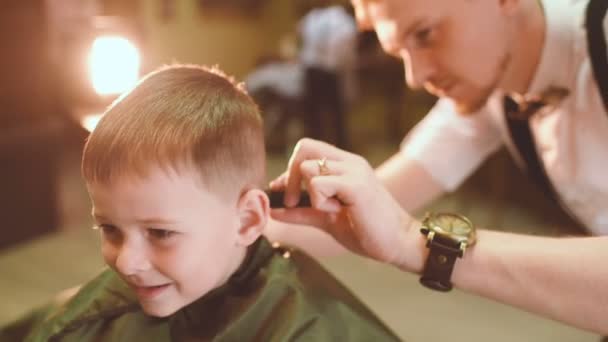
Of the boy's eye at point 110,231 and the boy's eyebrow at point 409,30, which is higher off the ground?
the boy's eyebrow at point 409,30

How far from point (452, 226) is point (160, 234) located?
434 millimetres

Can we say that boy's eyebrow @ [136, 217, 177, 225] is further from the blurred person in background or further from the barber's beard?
the blurred person in background

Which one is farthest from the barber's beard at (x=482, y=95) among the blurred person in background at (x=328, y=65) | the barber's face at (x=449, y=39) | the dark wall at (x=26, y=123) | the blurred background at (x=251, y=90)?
the blurred person in background at (x=328, y=65)

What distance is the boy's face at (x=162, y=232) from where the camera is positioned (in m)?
0.79

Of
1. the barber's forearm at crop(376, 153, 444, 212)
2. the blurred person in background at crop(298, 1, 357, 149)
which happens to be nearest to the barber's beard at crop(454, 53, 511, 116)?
the barber's forearm at crop(376, 153, 444, 212)

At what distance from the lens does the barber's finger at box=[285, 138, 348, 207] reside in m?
0.91

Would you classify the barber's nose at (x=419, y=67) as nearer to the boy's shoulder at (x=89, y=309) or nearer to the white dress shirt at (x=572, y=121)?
the white dress shirt at (x=572, y=121)

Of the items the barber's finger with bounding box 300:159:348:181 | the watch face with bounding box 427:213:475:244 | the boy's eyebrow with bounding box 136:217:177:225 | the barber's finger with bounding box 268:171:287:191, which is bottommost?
the watch face with bounding box 427:213:475:244

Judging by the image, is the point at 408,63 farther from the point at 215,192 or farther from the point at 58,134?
the point at 58,134

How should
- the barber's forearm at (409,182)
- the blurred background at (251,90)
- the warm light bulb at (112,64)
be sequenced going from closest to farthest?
the barber's forearm at (409,182) < the blurred background at (251,90) < the warm light bulb at (112,64)

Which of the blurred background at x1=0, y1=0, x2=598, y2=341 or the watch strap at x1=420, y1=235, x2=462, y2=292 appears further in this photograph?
the blurred background at x1=0, y1=0, x2=598, y2=341

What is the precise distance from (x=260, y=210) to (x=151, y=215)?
0.17 m

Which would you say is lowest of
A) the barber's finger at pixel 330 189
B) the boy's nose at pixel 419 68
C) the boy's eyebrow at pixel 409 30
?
the barber's finger at pixel 330 189

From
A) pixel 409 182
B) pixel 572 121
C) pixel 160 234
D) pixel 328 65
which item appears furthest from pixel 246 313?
pixel 328 65
